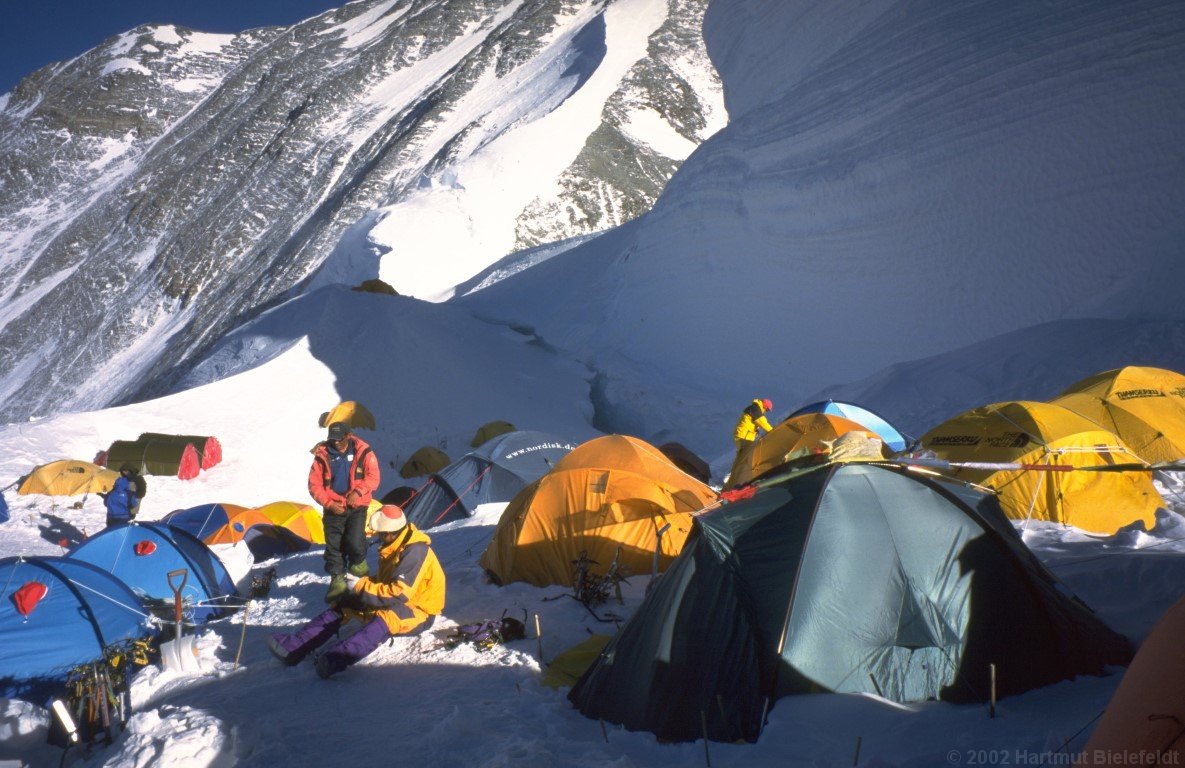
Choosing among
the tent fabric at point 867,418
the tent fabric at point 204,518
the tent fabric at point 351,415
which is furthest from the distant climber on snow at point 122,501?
the tent fabric at point 867,418

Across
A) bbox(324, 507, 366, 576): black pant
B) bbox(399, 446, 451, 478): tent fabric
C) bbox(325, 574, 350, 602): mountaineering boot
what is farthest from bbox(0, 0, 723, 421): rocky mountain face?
bbox(325, 574, 350, 602): mountaineering boot

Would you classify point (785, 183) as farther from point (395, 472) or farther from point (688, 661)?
point (688, 661)

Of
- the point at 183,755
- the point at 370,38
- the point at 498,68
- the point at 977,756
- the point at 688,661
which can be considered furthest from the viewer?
the point at 370,38

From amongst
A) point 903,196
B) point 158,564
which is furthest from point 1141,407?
point 158,564

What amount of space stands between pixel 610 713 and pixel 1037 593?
2.03 meters

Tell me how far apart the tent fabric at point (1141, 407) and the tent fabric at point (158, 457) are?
46.8 feet

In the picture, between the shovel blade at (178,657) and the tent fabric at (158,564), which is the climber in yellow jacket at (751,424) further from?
the shovel blade at (178,657)

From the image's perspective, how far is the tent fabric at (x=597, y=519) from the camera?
18.7 feet

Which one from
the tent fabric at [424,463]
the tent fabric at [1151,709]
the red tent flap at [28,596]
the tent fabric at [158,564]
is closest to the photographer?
the tent fabric at [1151,709]

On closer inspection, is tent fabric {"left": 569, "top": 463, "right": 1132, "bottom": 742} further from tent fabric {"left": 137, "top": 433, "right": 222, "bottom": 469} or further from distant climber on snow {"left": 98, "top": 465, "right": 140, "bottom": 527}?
tent fabric {"left": 137, "top": 433, "right": 222, "bottom": 469}

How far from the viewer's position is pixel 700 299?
19047mm

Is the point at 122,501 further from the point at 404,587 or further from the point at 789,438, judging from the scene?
the point at 789,438

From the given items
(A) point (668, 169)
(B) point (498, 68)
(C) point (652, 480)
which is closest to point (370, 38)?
(B) point (498, 68)

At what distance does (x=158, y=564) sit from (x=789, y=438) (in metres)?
6.34
